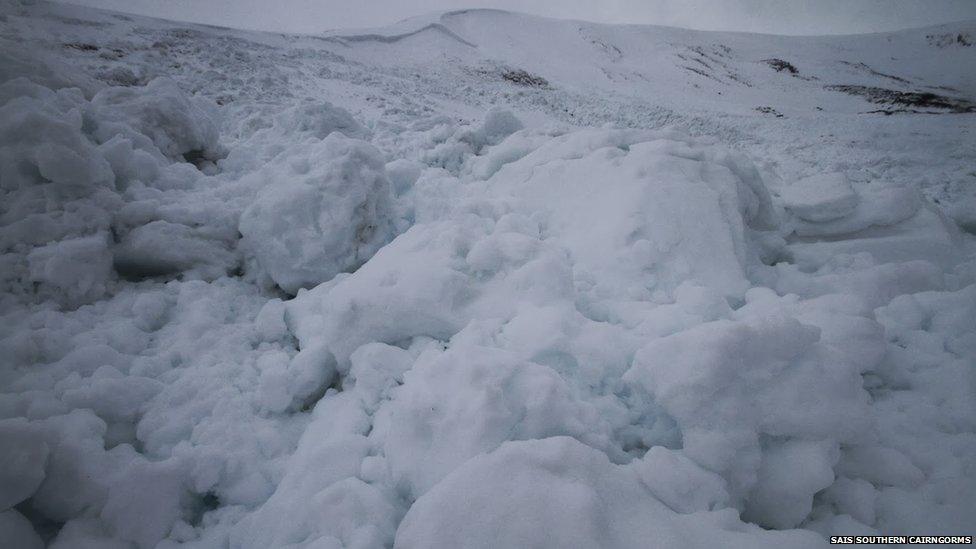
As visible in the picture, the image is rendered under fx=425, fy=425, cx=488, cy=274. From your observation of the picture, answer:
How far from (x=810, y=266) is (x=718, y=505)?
2.75 m

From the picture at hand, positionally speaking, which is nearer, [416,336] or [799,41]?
[416,336]

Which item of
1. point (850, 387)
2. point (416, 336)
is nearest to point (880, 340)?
point (850, 387)

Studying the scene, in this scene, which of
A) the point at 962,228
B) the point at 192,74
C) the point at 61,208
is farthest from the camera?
the point at 192,74

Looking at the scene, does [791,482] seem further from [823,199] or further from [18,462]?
[823,199]

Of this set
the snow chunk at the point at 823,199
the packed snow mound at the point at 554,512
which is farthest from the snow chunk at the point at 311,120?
the snow chunk at the point at 823,199

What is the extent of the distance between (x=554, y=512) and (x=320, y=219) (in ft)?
9.47

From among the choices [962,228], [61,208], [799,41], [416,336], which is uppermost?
[799,41]

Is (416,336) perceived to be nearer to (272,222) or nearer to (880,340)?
(272,222)

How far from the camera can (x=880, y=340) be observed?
86.8 inches

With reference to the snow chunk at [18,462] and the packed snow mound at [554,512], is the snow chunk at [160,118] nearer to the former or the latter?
the snow chunk at [18,462]

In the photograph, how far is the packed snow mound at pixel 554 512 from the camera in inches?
56.7

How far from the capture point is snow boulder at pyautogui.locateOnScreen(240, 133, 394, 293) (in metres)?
3.37

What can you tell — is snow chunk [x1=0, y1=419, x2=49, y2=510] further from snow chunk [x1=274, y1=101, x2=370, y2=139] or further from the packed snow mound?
snow chunk [x1=274, y1=101, x2=370, y2=139]

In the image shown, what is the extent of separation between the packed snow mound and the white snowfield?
0.4 inches
